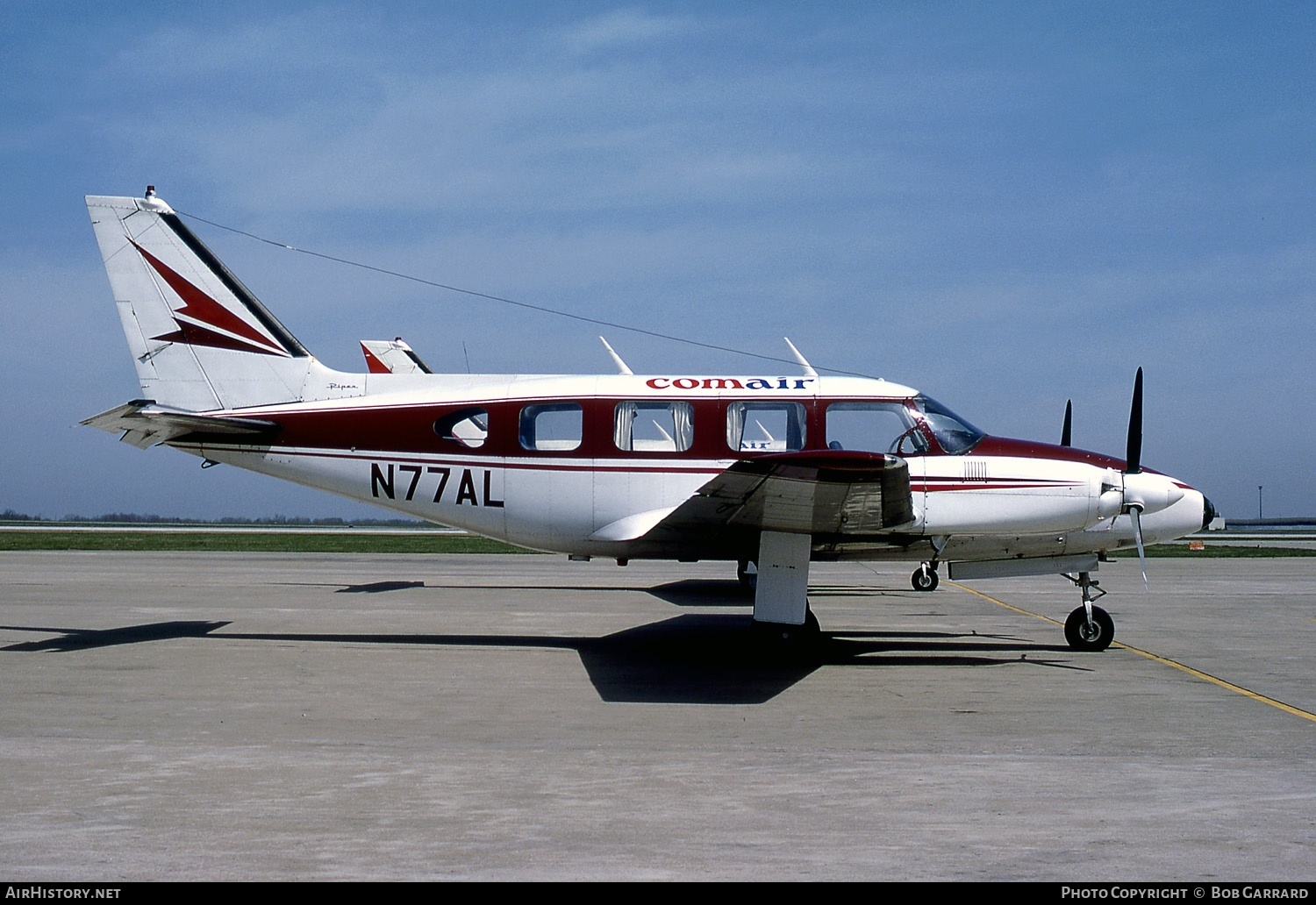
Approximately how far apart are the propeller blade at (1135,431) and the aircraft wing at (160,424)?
396 inches

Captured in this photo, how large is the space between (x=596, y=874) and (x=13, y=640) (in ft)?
36.3

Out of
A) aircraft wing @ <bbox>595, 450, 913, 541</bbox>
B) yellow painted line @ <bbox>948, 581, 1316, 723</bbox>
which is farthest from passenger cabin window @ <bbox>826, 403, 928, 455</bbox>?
yellow painted line @ <bbox>948, 581, 1316, 723</bbox>

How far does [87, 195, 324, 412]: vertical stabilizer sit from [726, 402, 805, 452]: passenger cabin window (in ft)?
17.8

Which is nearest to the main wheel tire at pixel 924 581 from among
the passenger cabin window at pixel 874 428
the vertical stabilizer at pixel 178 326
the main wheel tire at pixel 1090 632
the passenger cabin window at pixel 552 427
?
the main wheel tire at pixel 1090 632

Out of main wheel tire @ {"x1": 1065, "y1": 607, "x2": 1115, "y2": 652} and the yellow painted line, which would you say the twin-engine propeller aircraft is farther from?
the yellow painted line

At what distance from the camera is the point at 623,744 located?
25.2ft

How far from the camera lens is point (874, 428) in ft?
40.2

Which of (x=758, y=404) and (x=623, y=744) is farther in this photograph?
(x=758, y=404)

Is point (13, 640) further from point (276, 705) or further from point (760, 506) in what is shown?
point (760, 506)

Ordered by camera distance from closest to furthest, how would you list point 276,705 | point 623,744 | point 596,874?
point 596,874 → point 623,744 → point 276,705

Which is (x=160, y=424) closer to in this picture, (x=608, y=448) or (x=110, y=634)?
(x=110, y=634)

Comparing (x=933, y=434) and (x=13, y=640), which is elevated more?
(x=933, y=434)
